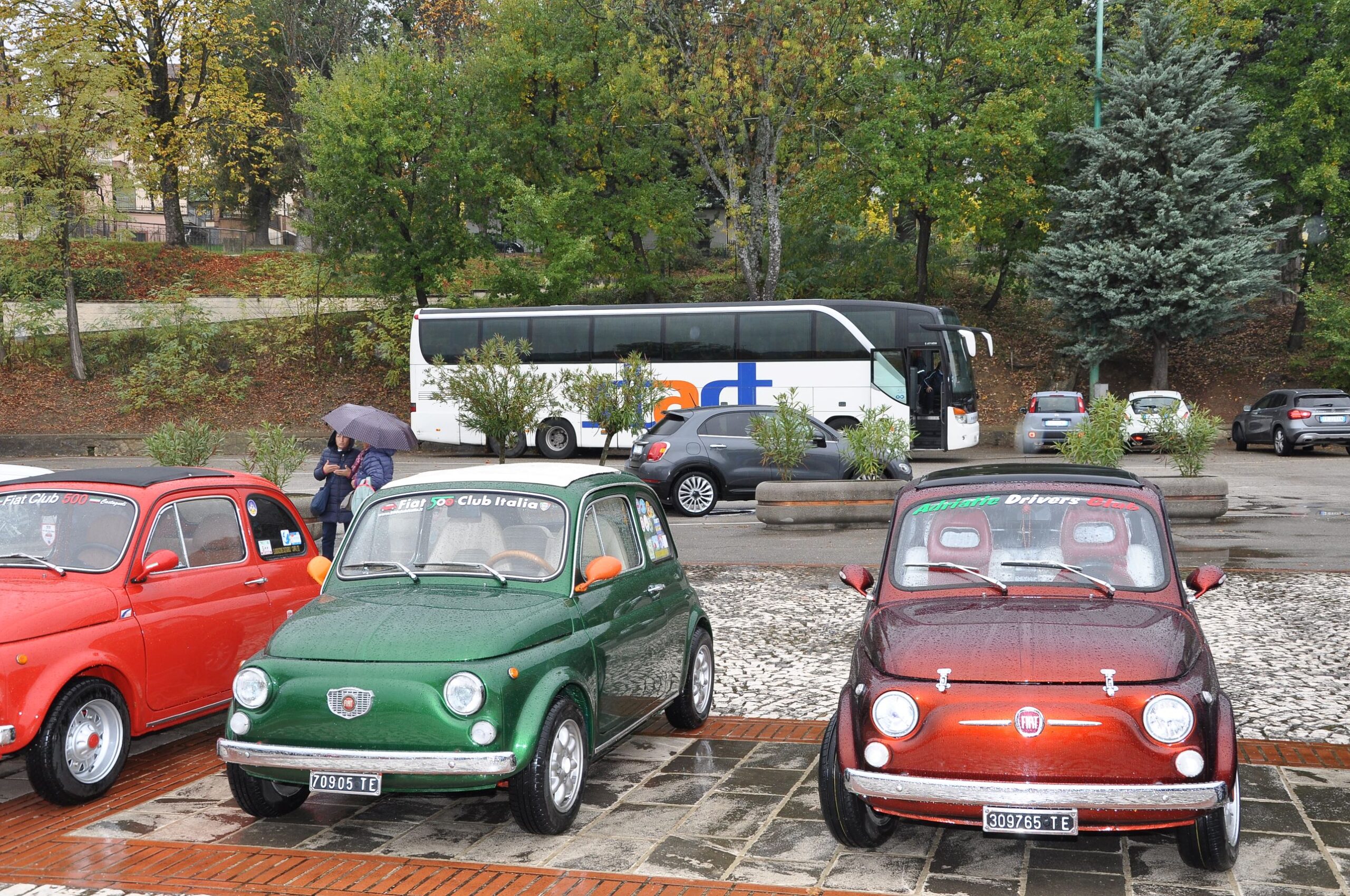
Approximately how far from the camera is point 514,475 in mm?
6988

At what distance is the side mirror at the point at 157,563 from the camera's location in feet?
22.7

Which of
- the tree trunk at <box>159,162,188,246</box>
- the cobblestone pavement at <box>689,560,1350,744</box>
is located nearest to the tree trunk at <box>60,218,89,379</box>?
the tree trunk at <box>159,162,188,246</box>

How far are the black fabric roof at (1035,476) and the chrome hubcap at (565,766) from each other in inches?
87.0

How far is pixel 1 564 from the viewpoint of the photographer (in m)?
6.93

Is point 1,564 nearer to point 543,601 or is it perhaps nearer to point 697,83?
point 543,601

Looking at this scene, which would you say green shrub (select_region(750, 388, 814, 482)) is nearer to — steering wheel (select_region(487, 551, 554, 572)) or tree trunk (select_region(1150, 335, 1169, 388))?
steering wheel (select_region(487, 551, 554, 572))

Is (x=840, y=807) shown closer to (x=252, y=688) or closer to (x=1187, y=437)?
(x=252, y=688)

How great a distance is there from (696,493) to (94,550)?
13.0 meters

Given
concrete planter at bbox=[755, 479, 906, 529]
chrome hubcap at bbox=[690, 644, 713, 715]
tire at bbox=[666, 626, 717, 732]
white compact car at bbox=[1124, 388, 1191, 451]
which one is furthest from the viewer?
white compact car at bbox=[1124, 388, 1191, 451]

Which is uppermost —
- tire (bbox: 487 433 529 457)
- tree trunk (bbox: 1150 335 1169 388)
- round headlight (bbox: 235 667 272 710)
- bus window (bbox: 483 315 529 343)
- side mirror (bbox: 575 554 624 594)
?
bus window (bbox: 483 315 529 343)

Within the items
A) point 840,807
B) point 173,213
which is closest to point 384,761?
point 840,807

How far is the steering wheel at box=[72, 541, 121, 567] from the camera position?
23.0ft

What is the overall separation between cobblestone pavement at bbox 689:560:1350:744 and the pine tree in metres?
23.0

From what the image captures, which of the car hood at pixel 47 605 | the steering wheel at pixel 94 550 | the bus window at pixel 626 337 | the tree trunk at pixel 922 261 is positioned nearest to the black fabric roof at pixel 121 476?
the steering wheel at pixel 94 550
